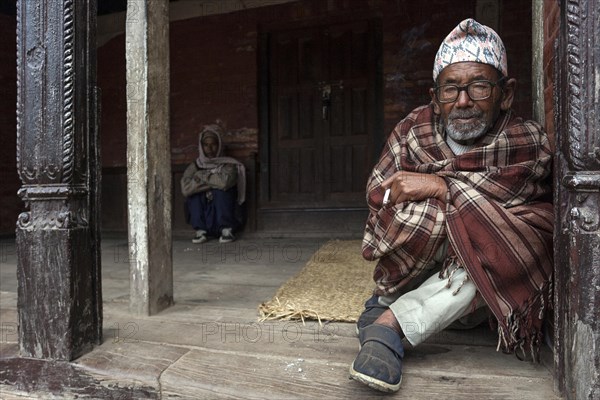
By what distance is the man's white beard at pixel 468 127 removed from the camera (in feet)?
5.57

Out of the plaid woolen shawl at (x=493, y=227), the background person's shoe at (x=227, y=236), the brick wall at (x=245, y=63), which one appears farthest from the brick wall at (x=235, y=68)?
the plaid woolen shawl at (x=493, y=227)

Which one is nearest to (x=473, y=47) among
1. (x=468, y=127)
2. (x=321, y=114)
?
(x=468, y=127)

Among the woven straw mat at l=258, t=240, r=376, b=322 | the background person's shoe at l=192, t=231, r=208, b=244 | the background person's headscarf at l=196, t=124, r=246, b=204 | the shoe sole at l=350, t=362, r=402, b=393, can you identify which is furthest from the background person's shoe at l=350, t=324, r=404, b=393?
the background person's headscarf at l=196, t=124, r=246, b=204

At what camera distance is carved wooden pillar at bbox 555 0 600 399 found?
1226 mm

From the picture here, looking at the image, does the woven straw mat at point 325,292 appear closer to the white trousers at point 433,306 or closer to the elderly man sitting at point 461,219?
the elderly man sitting at point 461,219

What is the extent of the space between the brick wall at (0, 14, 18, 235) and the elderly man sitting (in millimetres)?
5913

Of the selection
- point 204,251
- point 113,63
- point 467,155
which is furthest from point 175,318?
point 113,63

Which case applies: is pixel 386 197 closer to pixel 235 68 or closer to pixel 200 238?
pixel 200 238

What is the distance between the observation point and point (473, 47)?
1.69m

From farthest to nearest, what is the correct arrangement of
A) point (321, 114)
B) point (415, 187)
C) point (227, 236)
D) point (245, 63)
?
1. point (245, 63)
2. point (321, 114)
3. point (227, 236)
4. point (415, 187)

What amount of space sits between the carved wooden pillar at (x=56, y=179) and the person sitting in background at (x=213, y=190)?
332 cm

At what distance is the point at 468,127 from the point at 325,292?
1275mm

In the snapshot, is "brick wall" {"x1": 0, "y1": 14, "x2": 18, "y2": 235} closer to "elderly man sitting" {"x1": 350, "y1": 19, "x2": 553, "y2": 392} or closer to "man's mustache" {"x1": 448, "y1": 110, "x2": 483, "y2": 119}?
"elderly man sitting" {"x1": 350, "y1": 19, "x2": 553, "y2": 392}

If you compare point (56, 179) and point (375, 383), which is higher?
point (56, 179)
